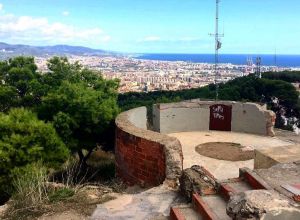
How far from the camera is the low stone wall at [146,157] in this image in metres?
8.91

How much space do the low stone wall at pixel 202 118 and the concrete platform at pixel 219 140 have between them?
44 cm

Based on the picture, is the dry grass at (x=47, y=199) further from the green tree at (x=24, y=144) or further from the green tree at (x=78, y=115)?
the green tree at (x=78, y=115)

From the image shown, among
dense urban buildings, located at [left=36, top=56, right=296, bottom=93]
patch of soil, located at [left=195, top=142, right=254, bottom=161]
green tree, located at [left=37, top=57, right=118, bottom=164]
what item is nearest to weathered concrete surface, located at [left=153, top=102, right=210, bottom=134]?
patch of soil, located at [left=195, top=142, right=254, bottom=161]

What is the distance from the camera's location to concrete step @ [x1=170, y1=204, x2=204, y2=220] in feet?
19.6

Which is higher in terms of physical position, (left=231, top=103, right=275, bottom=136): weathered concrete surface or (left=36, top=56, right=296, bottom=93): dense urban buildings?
(left=231, top=103, right=275, bottom=136): weathered concrete surface

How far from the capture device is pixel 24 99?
16.2 meters

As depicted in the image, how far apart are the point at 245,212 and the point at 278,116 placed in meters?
27.1

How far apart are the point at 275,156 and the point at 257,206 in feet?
14.5

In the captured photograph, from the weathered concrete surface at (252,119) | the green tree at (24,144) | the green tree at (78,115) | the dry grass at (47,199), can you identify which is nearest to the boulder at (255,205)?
the dry grass at (47,199)

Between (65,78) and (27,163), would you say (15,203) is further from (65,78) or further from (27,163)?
(65,78)

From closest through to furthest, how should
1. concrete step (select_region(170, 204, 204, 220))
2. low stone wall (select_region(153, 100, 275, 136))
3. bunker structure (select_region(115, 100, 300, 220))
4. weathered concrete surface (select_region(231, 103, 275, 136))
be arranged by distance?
bunker structure (select_region(115, 100, 300, 220)), concrete step (select_region(170, 204, 204, 220)), weathered concrete surface (select_region(231, 103, 275, 136)), low stone wall (select_region(153, 100, 275, 136))

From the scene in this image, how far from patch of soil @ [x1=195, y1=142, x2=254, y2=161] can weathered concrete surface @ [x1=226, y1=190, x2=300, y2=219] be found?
8.53 metres

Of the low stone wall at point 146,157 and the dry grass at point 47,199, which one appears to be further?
the low stone wall at point 146,157

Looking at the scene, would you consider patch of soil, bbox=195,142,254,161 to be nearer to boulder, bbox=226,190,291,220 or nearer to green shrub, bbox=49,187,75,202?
green shrub, bbox=49,187,75,202
